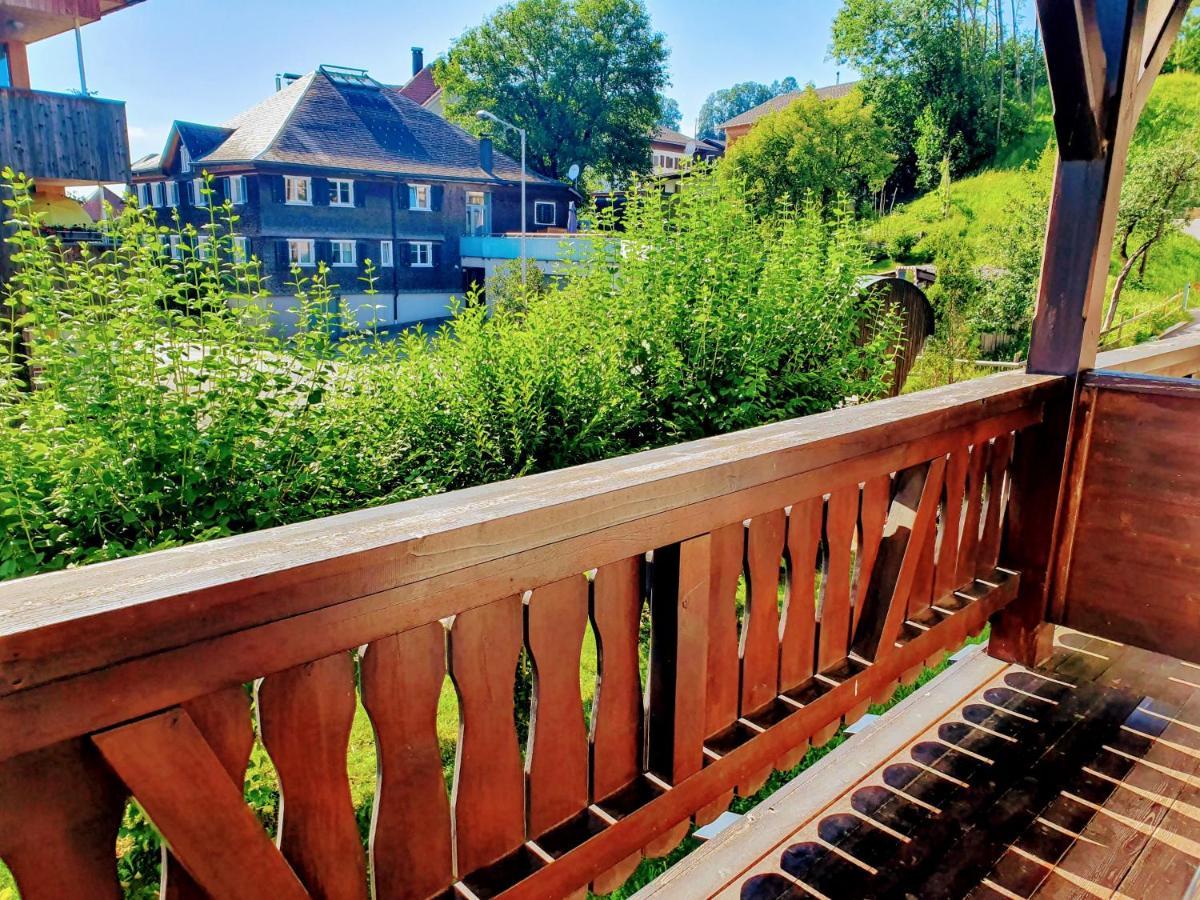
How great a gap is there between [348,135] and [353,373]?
23018 millimetres

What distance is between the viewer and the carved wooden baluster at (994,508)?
6.67 feet

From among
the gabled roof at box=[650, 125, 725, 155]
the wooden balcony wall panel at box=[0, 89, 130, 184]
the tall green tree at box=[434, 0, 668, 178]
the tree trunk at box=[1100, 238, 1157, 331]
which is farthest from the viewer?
the gabled roof at box=[650, 125, 725, 155]

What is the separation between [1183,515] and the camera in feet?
6.78

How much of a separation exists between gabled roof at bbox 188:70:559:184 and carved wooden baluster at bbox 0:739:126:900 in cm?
2288

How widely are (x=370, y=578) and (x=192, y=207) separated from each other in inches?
1021

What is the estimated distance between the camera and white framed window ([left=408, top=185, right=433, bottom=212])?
2430 centimetres

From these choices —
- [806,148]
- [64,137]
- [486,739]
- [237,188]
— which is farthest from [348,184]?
[486,739]

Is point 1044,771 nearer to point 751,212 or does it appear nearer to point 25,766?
point 25,766

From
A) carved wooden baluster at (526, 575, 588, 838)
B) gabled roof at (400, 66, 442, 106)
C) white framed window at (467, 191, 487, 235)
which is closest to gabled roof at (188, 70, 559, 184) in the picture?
white framed window at (467, 191, 487, 235)

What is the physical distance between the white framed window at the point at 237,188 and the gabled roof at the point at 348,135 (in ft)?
1.64

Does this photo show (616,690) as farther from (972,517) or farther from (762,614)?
(972,517)

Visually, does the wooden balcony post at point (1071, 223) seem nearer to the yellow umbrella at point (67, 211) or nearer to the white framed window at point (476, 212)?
the yellow umbrella at point (67, 211)

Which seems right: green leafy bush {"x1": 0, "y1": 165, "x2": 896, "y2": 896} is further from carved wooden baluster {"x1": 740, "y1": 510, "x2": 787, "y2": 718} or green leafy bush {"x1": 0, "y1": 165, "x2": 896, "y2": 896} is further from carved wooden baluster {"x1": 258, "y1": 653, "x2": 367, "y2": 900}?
carved wooden baluster {"x1": 740, "y1": 510, "x2": 787, "y2": 718}

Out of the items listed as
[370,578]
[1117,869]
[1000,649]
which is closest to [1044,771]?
[1117,869]
